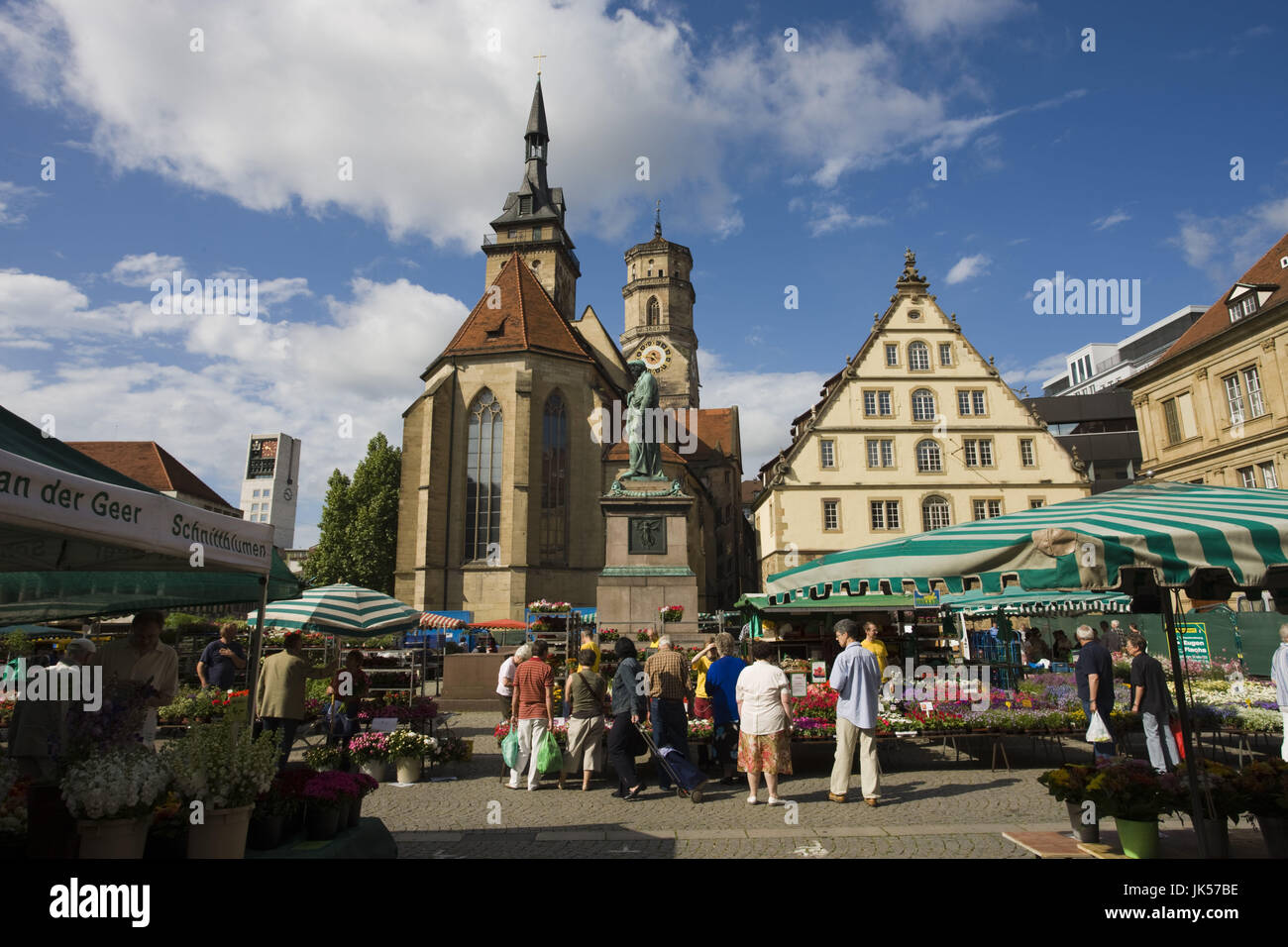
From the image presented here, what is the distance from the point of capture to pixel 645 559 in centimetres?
1911

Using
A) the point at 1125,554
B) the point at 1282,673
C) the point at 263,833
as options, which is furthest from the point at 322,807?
the point at 1282,673

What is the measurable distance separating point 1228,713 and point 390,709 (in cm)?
1134

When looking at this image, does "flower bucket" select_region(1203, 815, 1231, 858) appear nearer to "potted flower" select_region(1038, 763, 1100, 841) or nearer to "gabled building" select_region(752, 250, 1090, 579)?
"potted flower" select_region(1038, 763, 1100, 841)

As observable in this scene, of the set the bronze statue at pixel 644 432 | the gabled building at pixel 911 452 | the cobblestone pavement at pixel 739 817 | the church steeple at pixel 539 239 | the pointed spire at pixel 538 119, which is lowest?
the cobblestone pavement at pixel 739 817

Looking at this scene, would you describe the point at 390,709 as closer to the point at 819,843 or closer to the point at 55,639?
the point at 819,843

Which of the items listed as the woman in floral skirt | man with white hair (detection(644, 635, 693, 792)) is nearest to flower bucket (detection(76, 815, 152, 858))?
the woman in floral skirt

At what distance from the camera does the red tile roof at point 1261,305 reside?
31.2 m

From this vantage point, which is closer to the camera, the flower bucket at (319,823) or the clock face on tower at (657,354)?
the flower bucket at (319,823)

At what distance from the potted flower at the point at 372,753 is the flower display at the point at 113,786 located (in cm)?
635

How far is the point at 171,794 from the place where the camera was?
4043 mm

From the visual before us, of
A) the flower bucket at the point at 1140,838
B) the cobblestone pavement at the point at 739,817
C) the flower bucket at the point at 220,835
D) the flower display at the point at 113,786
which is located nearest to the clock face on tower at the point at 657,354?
the cobblestone pavement at the point at 739,817

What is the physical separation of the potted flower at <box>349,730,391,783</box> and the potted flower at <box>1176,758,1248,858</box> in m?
8.58

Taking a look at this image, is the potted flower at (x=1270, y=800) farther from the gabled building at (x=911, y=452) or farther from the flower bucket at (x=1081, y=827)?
the gabled building at (x=911, y=452)
